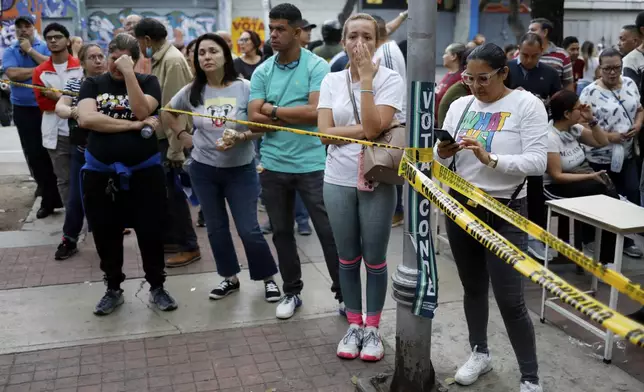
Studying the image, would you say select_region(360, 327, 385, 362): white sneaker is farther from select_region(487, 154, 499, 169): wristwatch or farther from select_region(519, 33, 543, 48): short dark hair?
select_region(519, 33, 543, 48): short dark hair

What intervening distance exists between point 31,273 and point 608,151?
5.41 metres

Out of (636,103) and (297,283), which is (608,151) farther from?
(297,283)

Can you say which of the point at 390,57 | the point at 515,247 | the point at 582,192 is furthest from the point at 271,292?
the point at 582,192

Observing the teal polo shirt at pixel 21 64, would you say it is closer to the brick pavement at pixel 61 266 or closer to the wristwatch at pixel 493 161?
the brick pavement at pixel 61 266

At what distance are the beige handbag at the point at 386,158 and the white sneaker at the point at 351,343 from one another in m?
1.03

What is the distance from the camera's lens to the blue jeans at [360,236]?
3.94m

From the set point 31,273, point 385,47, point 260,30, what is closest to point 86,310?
A: point 31,273

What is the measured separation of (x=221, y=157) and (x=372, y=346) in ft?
5.85

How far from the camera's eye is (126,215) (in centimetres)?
478

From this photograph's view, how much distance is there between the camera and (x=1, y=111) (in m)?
14.9

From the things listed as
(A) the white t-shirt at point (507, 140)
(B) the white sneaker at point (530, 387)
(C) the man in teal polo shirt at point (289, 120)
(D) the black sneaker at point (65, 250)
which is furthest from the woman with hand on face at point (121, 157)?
(B) the white sneaker at point (530, 387)

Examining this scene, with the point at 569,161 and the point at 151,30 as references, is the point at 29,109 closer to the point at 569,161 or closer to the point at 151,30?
the point at 151,30

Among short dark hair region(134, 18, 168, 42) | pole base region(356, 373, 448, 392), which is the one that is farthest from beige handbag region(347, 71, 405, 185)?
short dark hair region(134, 18, 168, 42)

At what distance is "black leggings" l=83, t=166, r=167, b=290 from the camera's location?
4.64m
